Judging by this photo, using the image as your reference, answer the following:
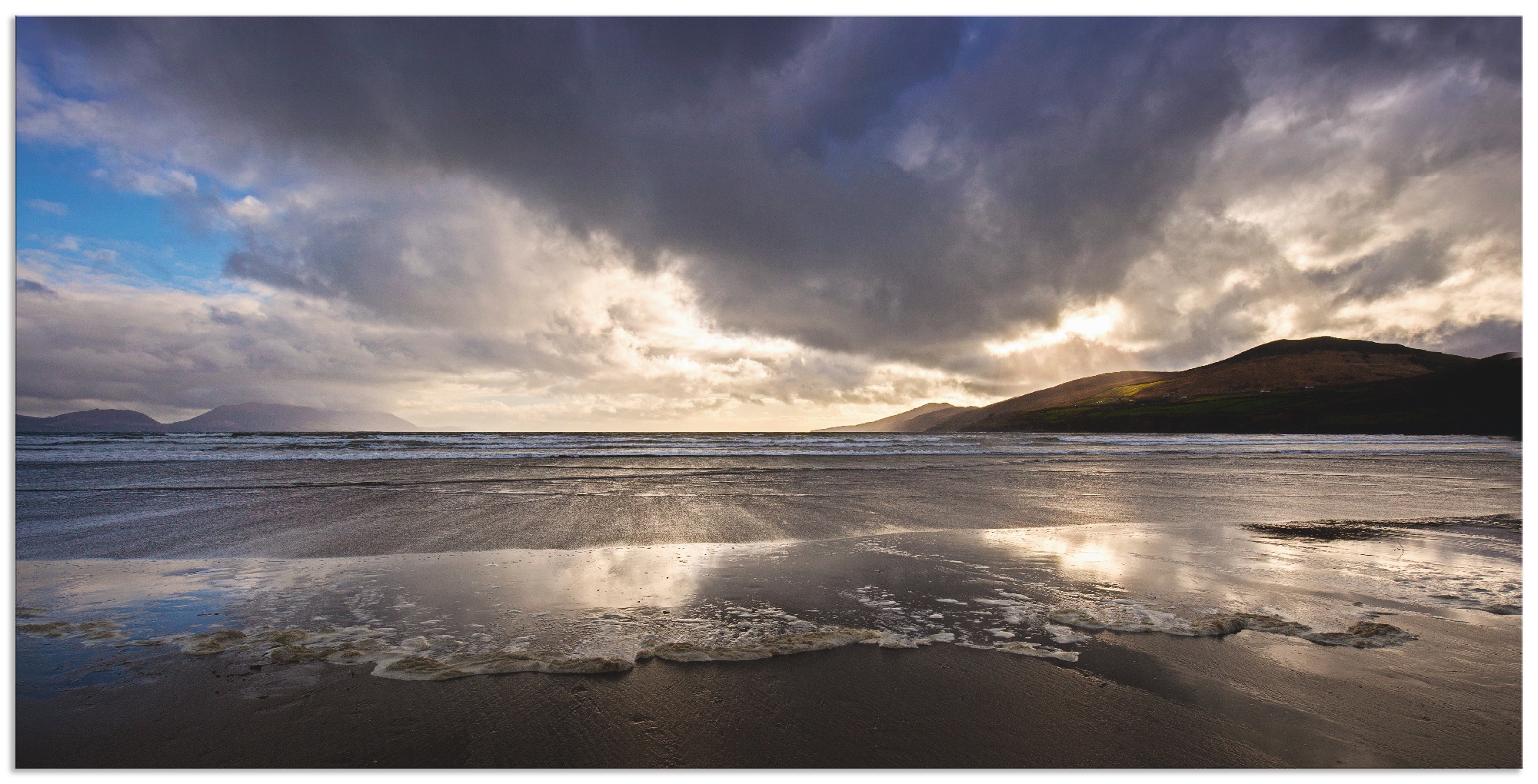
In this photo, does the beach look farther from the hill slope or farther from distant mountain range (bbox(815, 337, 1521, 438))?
the hill slope

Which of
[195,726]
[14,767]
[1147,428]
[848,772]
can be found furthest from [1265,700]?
[1147,428]

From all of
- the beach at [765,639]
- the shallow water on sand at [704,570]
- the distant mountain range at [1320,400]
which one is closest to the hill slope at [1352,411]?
the distant mountain range at [1320,400]

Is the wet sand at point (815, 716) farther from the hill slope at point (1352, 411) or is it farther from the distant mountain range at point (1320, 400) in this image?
the hill slope at point (1352, 411)

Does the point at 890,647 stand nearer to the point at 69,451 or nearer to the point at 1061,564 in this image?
the point at 1061,564

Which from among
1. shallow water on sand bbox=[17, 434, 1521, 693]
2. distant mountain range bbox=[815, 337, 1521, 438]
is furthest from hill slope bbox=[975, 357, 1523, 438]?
shallow water on sand bbox=[17, 434, 1521, 693]

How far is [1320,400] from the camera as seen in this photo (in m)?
116

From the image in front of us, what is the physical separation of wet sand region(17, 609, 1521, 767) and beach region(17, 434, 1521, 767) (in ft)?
0.06

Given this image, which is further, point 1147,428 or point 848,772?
point 1147,428

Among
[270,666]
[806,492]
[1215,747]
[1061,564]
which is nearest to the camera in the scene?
[1215,747]

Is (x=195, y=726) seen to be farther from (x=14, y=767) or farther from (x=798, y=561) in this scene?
(x=798, y=561)

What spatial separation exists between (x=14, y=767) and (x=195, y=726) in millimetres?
946

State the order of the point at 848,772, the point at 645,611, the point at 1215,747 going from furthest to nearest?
the point at 645,611, the point at 1215,747, the point at 848,772

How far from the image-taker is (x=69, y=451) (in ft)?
95.8

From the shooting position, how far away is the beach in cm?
314
